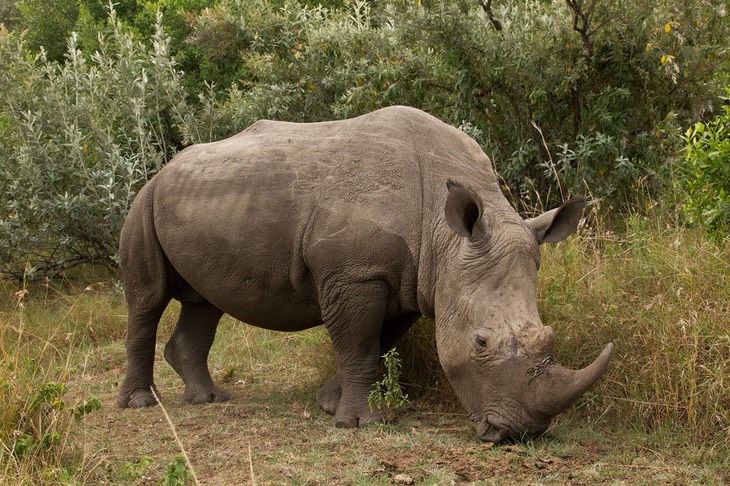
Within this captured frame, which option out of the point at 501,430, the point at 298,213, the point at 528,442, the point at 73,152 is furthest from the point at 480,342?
the point at 73,152

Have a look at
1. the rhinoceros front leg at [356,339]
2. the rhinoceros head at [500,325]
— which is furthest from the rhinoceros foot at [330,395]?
the rhinoceros head at [500,325]

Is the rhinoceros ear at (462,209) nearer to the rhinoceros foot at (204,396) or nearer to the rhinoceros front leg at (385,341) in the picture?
the rhinoceros front leg at (385,341)

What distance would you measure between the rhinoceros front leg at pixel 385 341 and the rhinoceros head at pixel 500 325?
0.84 meters

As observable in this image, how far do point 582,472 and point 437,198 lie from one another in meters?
1.90

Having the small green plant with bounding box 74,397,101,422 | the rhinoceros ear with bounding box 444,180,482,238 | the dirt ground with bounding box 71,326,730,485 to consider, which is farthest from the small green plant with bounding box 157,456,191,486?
the rhinoceros ear with bounding box 444,180,482,238

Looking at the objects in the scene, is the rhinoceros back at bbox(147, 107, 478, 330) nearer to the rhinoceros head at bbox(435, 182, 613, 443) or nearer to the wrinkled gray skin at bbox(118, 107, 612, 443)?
the wrinkled gray skin at bbox(118, 107, 612, 443)

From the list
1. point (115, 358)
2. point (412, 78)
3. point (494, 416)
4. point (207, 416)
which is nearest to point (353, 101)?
point (412, 78)

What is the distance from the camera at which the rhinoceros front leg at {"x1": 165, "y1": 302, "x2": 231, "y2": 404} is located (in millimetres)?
7305

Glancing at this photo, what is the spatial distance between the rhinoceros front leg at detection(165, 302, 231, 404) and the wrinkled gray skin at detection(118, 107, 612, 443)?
0.07 m

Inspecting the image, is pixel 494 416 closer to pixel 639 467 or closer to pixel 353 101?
pixel 639 467

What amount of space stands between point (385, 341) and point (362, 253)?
93 cm

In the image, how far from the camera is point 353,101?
9.82m

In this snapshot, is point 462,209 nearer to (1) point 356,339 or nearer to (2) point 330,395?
(1) point 356,339

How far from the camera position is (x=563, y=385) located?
17.1 ft
